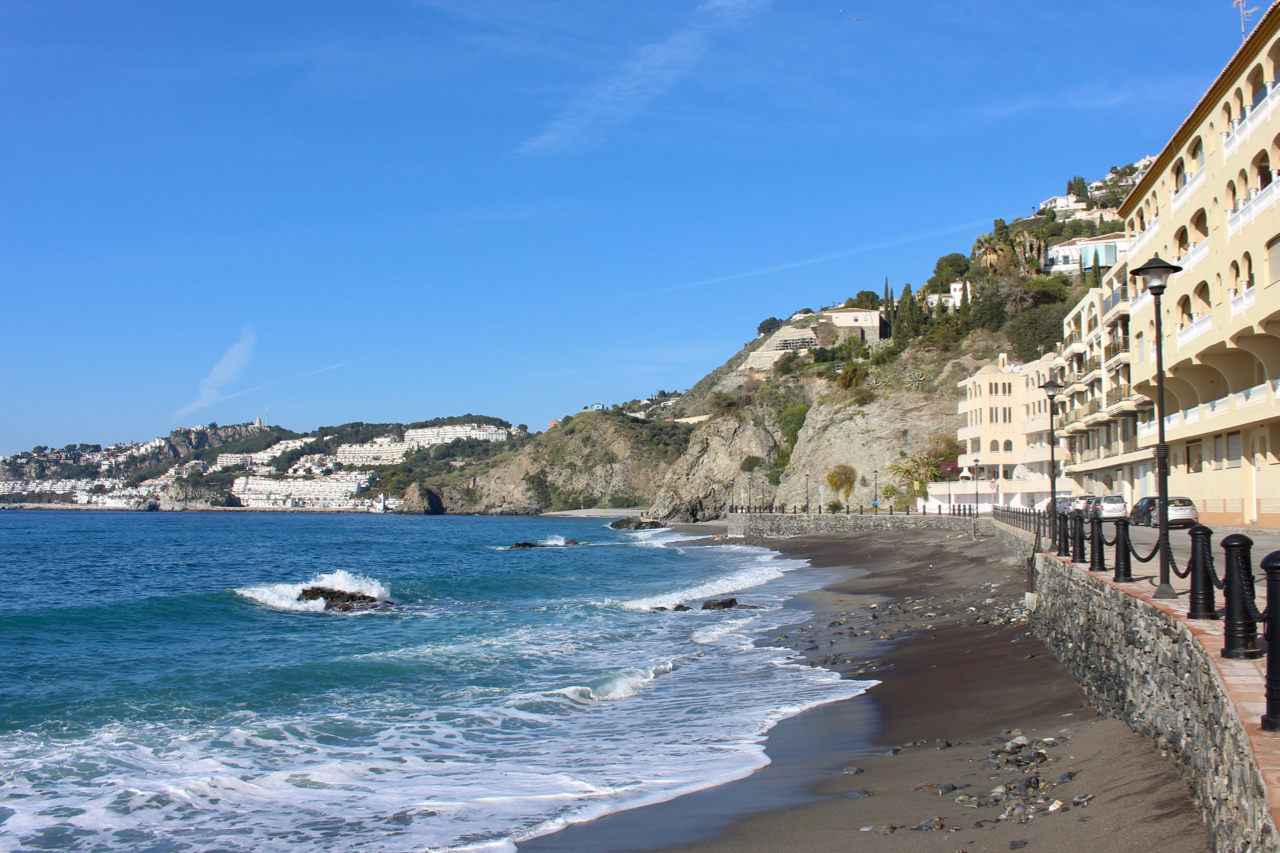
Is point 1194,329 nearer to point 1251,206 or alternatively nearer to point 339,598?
point 1251,206

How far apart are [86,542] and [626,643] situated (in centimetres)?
7104

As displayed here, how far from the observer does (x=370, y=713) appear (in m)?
14.2

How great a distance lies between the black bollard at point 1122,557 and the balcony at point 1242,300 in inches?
635

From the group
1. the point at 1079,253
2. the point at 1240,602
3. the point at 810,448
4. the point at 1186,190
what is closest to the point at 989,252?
the point at 1079,253

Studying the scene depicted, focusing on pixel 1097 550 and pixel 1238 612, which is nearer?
pixel 1238 612

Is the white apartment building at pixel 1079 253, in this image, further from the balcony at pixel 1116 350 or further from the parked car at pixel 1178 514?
the parked car at pixel 1178 514

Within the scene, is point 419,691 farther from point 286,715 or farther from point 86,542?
point 86,542

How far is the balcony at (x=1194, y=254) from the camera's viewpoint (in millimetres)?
26344

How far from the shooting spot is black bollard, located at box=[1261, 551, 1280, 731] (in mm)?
4953

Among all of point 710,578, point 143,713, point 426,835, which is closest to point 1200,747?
point 426,835

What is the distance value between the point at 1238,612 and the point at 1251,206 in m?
21.4

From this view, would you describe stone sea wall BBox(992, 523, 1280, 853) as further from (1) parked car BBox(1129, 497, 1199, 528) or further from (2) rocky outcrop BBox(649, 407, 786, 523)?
(2) rocky outcrop BBox(649, 407, 786, 523)

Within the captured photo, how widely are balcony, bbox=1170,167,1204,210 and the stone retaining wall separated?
16809mm

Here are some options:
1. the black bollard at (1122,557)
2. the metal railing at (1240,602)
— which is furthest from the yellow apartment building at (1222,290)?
the metal railing at (1240,602)
